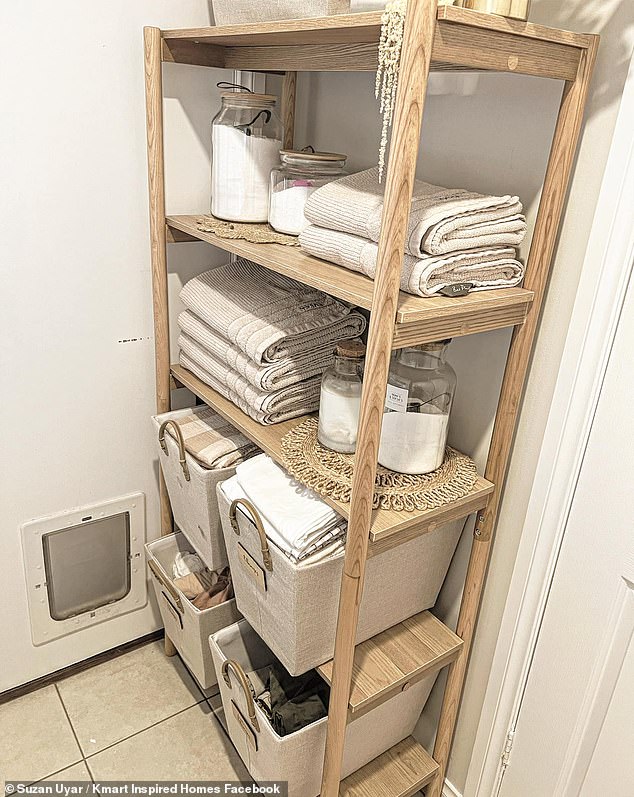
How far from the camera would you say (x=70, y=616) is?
170 cm

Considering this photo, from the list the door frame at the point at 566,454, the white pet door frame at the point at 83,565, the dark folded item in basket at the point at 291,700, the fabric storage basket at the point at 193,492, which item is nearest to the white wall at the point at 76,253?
the white pet door frame at the point at 83,565

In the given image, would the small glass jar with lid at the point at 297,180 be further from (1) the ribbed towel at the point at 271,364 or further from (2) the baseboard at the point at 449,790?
(2) the baseboard at the point at 449,790

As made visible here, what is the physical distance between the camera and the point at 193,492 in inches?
56.2

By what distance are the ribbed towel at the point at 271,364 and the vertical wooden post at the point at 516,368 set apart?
13.7 inches

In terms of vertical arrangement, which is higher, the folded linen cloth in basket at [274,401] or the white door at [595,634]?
the folded linen cloth in basket at [274,401]

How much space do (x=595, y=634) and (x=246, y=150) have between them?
1104 mm

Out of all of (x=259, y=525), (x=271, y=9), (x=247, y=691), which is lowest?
(x=247, y=691)

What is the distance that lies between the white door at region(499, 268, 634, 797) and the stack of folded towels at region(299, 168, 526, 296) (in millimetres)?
200

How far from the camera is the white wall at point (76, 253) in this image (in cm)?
127

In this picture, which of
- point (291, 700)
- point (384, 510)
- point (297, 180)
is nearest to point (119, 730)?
point (291, 700)

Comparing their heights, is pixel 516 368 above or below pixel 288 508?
above

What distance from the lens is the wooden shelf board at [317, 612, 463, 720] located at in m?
1.16

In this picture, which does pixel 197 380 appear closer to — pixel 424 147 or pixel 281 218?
pixel 281 218

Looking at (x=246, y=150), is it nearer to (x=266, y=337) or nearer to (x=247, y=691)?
(x=266, y=337)
